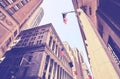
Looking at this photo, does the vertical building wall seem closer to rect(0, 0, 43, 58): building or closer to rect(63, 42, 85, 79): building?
rect(0, 0, 43, 58): building

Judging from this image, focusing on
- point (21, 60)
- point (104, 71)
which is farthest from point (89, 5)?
point (21, 60)

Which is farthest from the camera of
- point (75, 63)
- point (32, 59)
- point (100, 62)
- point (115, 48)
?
point (75, 63)

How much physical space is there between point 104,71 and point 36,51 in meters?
34.8

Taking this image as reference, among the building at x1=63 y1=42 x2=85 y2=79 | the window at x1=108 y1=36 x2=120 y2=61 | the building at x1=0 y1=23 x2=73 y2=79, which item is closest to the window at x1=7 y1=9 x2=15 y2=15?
the building at x1=0 y1=23 x2=73 y2=79

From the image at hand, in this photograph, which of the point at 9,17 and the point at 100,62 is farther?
the point at 9,17

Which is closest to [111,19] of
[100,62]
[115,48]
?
[115,48]

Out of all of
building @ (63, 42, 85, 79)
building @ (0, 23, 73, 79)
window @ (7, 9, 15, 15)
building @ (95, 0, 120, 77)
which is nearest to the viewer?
building @ (95, 0, 120, 77)

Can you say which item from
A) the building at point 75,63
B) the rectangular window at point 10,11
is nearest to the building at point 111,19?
the rectangular window at point 10,11

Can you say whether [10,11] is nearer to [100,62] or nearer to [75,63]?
[100,62]

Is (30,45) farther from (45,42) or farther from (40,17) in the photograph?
(40,17)

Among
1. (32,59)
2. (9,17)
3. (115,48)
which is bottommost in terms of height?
(32,59)

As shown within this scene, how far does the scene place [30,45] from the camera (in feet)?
130

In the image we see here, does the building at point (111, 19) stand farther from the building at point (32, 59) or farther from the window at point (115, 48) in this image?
the building at point (32, 59)

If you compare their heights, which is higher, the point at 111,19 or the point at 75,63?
the point at 111,19
